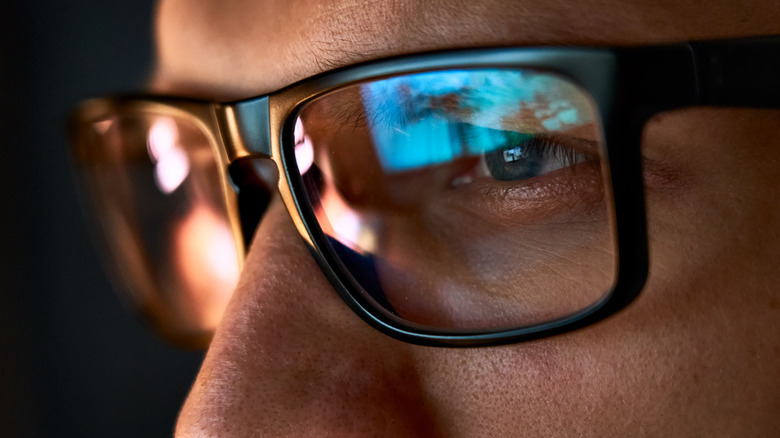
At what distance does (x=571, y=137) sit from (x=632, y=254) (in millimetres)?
101

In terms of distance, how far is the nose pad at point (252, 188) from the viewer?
0.80 m

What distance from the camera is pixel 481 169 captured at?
1.96 feet

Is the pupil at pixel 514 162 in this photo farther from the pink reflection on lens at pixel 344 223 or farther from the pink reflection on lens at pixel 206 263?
the pink reflection on lens at pixel 206 263

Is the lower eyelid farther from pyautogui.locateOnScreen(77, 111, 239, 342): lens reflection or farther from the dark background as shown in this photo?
the dark background

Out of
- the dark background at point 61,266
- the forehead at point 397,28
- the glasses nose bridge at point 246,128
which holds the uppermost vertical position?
the forehead at point 397,28

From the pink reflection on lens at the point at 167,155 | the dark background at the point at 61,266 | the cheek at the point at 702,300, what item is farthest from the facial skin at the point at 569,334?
the dark background at the point at 61,266

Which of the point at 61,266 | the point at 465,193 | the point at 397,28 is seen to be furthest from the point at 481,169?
the point at 61,266

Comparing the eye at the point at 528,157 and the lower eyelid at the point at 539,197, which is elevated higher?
the eye at the point at 528,157

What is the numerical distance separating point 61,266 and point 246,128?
0.86 meters

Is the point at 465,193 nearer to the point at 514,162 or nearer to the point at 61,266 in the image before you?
the point at 514,162

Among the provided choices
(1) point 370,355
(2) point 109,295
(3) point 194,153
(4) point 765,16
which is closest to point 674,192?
(4) point 765,16

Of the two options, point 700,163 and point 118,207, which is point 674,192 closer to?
point 700,163

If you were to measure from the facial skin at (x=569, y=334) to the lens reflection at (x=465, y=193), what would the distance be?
35mm

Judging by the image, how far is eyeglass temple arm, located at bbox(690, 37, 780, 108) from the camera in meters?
0.47
